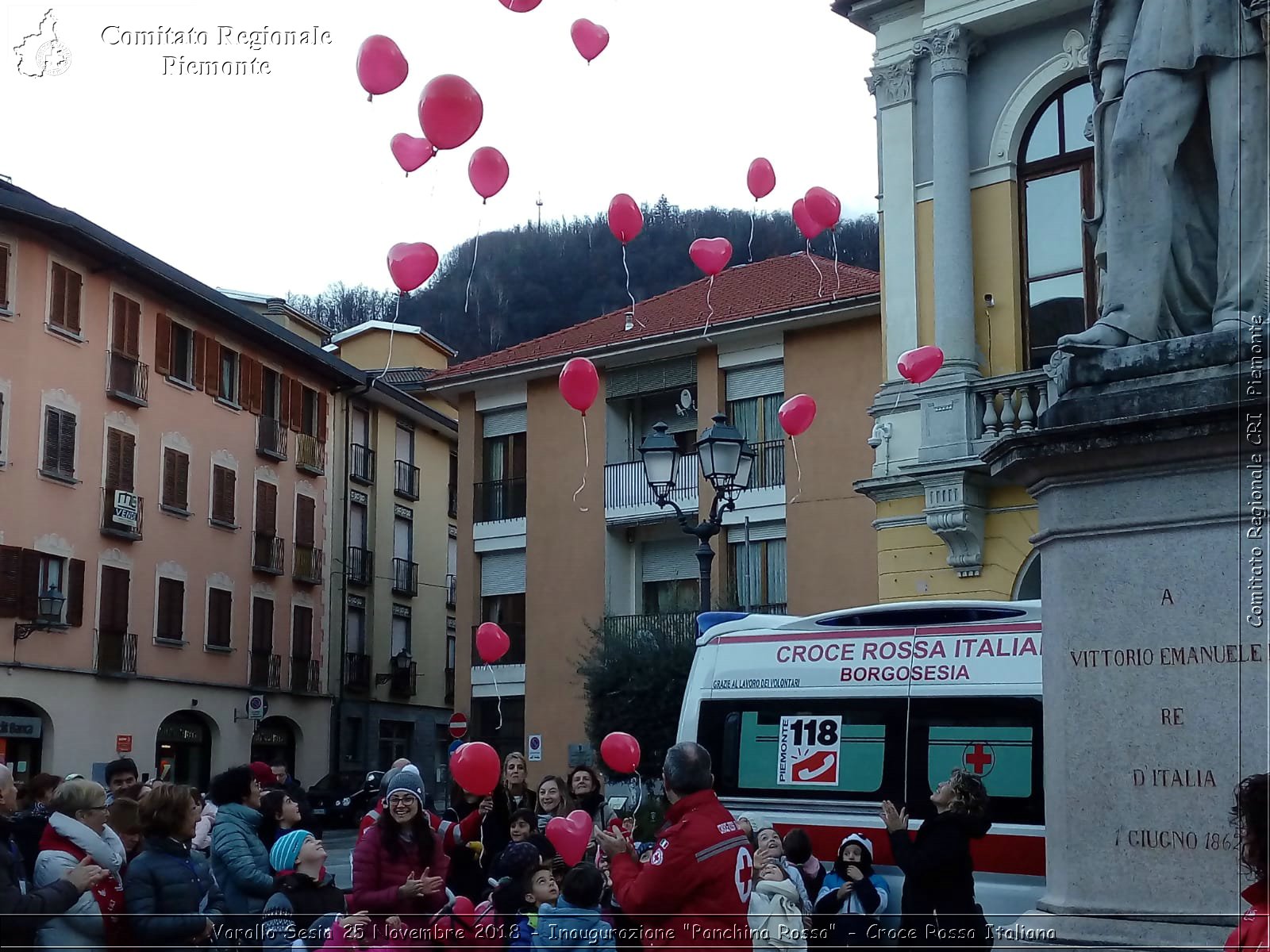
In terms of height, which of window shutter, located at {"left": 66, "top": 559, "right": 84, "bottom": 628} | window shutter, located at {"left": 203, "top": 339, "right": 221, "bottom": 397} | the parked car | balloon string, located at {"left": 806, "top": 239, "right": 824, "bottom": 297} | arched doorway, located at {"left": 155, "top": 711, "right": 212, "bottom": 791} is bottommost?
the parked car

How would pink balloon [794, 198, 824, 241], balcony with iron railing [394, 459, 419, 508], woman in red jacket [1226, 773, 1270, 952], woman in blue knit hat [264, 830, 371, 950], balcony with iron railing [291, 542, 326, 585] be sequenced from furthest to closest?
balcony with iron railing [394, 459, 419, 508]
balcony with iron railing [291, 542, 326, 585]
pink balloon [794, 198, 824, 241]
woman in blue knit hat [264, 830, 371, 950]
woman in red jacket [1226, 773, 1270, 952]

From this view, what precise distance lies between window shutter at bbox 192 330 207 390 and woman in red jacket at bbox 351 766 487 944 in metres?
31.4

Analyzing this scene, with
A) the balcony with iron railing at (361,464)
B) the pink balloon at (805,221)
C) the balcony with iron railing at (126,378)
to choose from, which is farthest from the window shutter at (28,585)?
the pink balloon at (805,221)

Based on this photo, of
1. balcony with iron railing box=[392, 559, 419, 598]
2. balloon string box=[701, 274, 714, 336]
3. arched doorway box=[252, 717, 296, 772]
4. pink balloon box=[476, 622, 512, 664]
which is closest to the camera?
pink balloon box=[476, 622, 512, 664]

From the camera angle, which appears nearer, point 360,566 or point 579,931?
point 579,931

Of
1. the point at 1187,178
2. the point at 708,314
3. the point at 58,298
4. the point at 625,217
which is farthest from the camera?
the point at 708,314

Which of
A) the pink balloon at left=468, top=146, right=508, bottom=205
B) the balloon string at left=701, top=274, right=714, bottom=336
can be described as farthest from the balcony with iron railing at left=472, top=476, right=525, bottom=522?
the pink balloon at left=468, top=146, right=508, bottom=205

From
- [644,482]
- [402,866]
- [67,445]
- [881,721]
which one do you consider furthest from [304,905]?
[67,445]

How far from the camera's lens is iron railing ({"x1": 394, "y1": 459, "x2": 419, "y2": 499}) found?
153ft

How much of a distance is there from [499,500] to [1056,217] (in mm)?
18737

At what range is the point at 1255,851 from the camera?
162 inches

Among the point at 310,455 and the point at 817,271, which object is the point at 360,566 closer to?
the point at 310,455

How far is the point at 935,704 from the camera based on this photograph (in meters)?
10.5

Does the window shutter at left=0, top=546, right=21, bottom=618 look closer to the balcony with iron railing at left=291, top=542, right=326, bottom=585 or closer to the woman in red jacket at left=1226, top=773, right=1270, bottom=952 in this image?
the balcony with iron railing at left=291, top=542, right=326, bottom=585
